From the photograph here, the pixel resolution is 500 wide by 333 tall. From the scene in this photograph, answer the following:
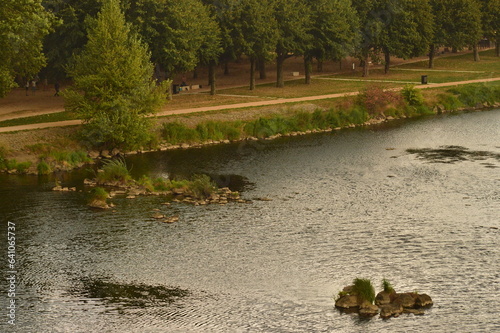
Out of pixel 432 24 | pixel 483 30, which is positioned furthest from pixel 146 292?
pixel 483 30

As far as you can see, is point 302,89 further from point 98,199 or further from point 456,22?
point 98,199

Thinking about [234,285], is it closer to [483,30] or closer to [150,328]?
[150,328]

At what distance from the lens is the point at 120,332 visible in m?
35.0

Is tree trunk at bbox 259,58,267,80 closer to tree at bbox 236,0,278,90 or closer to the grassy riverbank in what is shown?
tree at bbox 236,0,278,90

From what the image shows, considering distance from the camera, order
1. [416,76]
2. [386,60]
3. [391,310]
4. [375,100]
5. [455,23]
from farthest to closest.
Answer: [455,23] → [386,60] → [416,76] → [375,100] → [391,310]

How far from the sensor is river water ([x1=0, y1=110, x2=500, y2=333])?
36.7 metres

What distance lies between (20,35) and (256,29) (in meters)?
32.6

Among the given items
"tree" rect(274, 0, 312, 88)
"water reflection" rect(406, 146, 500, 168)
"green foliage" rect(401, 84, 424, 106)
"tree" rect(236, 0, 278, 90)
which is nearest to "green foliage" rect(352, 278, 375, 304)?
"water reflection" rect(406, 146, 500, 168)

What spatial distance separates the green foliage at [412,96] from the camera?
9612 cm

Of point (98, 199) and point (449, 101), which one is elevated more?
point (449, 101)

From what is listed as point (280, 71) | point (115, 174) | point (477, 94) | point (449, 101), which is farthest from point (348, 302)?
point (280, 71)

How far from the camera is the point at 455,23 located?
13050cm

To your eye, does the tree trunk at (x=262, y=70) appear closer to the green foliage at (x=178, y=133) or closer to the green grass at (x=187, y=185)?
the green foliage at (x=178, y=133)

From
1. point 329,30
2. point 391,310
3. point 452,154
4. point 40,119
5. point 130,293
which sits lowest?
point 391,310
